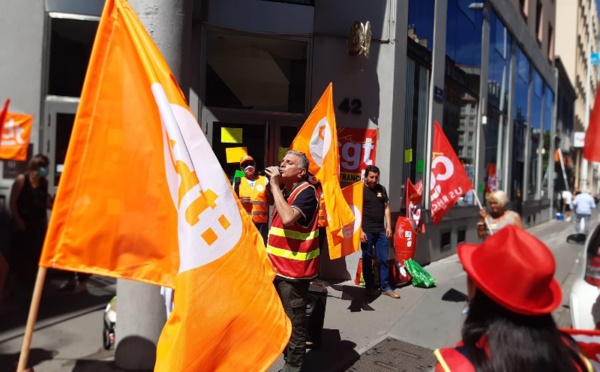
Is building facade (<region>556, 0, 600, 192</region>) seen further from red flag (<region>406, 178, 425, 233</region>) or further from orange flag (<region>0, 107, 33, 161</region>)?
orange flag (<region>0, 107, 33, 161</region>)

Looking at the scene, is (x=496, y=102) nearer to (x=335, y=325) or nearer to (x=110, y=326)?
(x=335, y=325)

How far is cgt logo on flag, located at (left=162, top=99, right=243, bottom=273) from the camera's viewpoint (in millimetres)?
2691

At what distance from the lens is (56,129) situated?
24.3ft

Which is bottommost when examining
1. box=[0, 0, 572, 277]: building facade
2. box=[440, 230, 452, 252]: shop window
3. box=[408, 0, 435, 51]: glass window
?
box=[440, 230, 452, 252]: shop window

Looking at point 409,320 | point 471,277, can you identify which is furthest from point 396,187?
point 471,277

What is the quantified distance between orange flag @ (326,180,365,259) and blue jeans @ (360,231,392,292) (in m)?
0.55

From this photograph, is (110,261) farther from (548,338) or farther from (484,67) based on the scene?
(484,67)

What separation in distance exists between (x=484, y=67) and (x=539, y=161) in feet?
39.1

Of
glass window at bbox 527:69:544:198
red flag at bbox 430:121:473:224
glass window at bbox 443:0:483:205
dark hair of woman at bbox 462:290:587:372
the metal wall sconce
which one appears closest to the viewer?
dark hair of woman at bbox 462:290:587:372

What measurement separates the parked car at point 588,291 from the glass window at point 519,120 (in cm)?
1330

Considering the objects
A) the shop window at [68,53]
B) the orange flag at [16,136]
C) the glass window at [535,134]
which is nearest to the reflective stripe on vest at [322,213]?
the shop window at [68,53]

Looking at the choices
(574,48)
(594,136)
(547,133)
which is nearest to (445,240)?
(594,136)

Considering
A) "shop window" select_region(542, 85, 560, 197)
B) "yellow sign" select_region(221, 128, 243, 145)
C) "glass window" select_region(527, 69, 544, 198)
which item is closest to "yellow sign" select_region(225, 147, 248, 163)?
"yellow sign" select_region(221, 128, 243, 145)

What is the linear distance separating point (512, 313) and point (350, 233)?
5.18 meters
